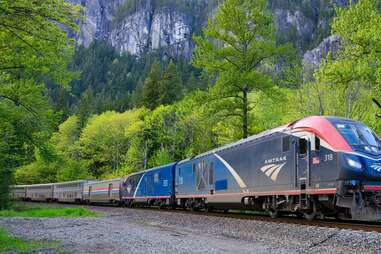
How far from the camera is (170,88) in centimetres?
7919

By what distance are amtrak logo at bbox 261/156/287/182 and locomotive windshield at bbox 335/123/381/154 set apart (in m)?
2.54

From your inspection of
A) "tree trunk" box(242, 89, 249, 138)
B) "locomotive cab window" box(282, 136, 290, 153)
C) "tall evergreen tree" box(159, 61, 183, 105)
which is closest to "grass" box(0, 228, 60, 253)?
"locomotive cab window" box(282, 136, 290, 153)

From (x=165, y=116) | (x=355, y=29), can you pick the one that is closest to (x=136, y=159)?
(x=165, y=116)

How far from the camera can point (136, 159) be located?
6394 centimetres

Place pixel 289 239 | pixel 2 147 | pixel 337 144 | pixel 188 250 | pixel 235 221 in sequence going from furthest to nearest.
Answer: pixel 2 147
pixel 235 221
pixel 337 144
pixel 289 239
pixel 188 250

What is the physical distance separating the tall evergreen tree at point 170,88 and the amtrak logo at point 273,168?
59.8 m

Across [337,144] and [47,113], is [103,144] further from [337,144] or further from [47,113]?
[337,144]

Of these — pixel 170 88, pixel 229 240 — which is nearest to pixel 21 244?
pixel 229 240

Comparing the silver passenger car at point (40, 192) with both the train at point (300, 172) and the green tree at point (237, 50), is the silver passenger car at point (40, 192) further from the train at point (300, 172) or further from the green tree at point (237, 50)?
the green tree at point (237, 50)

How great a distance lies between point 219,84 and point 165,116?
36.3 meters

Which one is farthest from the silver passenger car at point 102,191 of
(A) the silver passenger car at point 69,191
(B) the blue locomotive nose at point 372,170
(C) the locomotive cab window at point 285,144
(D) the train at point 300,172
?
(B) the blue locomotive nose at point 372,170

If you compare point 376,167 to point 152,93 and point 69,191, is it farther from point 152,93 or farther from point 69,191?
point 152,93

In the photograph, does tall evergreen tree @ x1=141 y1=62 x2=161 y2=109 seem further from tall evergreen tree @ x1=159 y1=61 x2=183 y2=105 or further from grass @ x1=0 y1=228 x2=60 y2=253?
grass @ x1=0 y1=228 x2=60 y2=253

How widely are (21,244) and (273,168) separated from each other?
30.6 feet
